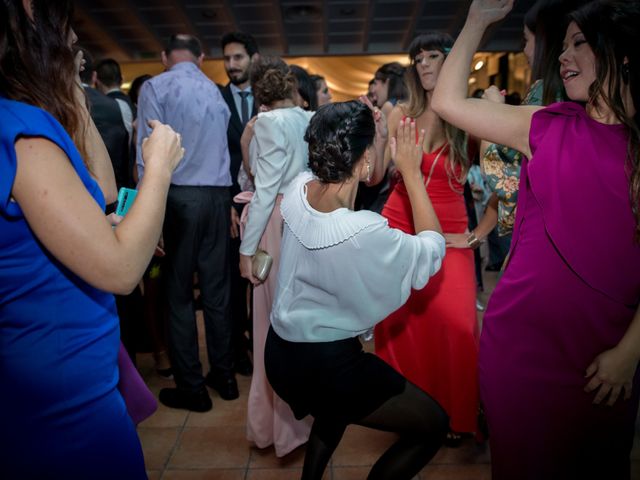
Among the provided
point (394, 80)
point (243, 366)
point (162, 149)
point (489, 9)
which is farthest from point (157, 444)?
point (394, 80)

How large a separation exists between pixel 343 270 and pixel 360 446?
1.35 meters

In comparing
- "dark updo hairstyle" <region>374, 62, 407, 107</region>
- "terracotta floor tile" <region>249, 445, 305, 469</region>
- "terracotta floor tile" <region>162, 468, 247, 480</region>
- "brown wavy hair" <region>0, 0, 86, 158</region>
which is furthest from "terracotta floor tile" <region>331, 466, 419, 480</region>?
"dark updo hairstyle" <region>374, 62, 407, 107</region>

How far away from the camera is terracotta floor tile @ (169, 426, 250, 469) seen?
222 centimetres

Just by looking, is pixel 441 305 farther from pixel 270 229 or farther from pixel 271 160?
pixel 271 160

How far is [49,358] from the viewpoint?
2.84 feet

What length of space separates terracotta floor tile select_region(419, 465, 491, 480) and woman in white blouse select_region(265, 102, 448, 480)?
668 mm

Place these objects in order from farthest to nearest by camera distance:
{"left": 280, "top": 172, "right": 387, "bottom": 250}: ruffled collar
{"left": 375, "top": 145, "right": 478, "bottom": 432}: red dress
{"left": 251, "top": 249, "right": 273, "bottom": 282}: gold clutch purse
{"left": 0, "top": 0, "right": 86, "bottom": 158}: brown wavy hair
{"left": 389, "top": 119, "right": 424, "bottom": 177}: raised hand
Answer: {"left": 375, "top": 145, "right": 478, "bottom": 432}: red dress < {"left": 251, "top": 249, "right": 273, "bottom": 282}: gold clutch purse < {"left": 389, "top": 119, "right": 424, "bottom": 177}: raised hand < {"left": 280, "top": 172, "right": 387, "bottom": 250}: ruffled collar < {"left": 0, "top": 0, "right": 86, "bottom": 158}: brown wavy hair

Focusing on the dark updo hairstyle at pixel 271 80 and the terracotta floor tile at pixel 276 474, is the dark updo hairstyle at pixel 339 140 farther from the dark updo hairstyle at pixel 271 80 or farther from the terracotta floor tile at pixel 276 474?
the terracotta floor tile at pixel 276 474

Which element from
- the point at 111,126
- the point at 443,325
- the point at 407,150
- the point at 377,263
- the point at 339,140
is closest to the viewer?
the point at 377,263

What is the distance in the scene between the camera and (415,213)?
1.62m

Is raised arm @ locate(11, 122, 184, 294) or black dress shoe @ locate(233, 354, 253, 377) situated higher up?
raised arm @ locate(11, 122, 184, 294)

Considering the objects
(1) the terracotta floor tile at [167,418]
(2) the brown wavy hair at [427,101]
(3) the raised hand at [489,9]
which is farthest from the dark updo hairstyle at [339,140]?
(1) the terracotta floor tile at [167,418]

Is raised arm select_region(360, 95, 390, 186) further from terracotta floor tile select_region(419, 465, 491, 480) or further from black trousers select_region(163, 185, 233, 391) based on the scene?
terracotta floor tile select_region(419, 465, 491, 480)

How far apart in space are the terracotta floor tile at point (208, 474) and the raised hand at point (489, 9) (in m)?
1.97
